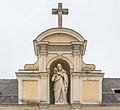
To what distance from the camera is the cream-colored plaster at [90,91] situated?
27219 mm

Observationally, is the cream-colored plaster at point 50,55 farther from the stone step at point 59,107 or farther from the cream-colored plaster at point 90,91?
the stone step at point 59,107

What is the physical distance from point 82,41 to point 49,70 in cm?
209

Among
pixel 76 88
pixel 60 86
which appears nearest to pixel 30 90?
pixel 60 86

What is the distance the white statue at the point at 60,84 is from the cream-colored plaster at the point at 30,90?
92 cm

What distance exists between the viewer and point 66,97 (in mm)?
27281

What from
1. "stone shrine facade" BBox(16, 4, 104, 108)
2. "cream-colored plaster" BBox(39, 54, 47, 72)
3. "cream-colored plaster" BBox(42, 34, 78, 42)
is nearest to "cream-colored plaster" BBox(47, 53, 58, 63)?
"stone shrine facade" BBox(16, 4, 104, 108)

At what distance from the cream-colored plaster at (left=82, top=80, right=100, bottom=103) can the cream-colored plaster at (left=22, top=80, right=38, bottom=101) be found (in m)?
2.26

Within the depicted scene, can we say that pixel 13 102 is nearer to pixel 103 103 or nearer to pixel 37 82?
pixel 37 82

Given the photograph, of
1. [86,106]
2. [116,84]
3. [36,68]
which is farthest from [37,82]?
[116,84]

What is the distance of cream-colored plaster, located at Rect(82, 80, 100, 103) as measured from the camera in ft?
89.3

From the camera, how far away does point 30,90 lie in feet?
89.4

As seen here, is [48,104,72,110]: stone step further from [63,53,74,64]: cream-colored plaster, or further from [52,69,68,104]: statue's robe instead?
[63,53,74,64]: cream-colored plaster

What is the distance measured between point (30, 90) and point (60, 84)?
144cm

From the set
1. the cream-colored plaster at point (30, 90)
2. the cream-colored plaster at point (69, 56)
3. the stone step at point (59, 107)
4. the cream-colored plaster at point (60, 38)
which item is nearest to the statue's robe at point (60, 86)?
the stone step at point (59, 107)
